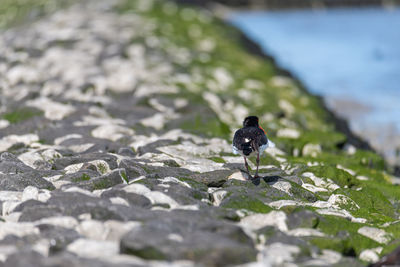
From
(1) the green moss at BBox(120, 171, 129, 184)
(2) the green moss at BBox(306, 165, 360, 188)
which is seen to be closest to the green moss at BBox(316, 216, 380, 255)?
(2) the green moss at BBox(306, 165, 360, 188)

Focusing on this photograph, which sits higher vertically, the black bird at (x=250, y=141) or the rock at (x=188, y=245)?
the black bird at (x=250, y=141)

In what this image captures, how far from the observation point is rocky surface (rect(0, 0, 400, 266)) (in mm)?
6266

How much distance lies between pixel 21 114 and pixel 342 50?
18.1 m

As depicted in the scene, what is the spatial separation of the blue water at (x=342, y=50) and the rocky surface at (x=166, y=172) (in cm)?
180

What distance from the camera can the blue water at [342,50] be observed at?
733 inches

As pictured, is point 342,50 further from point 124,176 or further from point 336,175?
point 124,176

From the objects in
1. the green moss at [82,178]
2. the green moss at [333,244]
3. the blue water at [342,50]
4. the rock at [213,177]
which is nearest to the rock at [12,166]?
the green moss at [82,178]

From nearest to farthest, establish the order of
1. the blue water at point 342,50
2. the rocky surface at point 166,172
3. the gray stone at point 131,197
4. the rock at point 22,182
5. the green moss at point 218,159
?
the rocky surface at point 166,172 < the gray stone at point 131,197 < the rock at point 22,182 < the green moss at point 218,159 < the blue water at point 342,50

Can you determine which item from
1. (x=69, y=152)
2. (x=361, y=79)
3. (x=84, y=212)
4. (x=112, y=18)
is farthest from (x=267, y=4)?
(x=84, y=212)

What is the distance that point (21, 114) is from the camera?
13.3 m

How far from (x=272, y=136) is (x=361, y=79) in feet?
30.6

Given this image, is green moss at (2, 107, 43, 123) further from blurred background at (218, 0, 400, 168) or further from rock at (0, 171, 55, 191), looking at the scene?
blurred background at (218, 0, 400, 168)

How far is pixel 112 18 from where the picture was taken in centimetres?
2812

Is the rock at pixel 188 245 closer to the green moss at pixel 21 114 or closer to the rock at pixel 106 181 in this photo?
the rock at pixel 106 181
